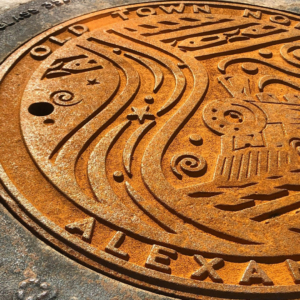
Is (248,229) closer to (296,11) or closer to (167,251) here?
(167,251)

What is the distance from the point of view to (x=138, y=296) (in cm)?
186

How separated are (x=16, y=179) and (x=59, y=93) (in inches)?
36.1

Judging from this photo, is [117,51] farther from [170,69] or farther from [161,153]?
[161,153]

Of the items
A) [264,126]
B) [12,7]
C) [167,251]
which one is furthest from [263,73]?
[12,7]

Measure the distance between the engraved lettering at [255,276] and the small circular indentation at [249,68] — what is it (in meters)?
1.99

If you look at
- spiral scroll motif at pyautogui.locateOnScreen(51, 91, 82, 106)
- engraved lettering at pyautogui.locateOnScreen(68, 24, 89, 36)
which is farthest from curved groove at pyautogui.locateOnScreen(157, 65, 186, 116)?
engraved lettering at pyautogui.locateOnScreen(68, 24, 89, 36)

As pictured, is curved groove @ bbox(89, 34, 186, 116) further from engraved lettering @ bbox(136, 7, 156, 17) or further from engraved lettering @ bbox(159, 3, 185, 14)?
engraved lettering @ bbox(159, 3, 185, 14)

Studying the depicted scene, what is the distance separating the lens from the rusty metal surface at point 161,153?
2025 millimetres

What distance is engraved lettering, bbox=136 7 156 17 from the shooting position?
417cm

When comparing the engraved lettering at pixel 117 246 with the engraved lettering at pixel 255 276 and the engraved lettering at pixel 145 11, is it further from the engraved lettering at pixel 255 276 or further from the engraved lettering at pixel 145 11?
the engraved lettering at pixel 145 11

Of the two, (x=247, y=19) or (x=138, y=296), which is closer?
(x=138, y=296)

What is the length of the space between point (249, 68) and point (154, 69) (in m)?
0.89

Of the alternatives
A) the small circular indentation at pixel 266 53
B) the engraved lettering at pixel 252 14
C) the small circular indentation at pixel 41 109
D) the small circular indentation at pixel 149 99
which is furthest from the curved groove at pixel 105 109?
the engraved lettering at pixel 252 14

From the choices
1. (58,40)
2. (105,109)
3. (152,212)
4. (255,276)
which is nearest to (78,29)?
(58,40)
